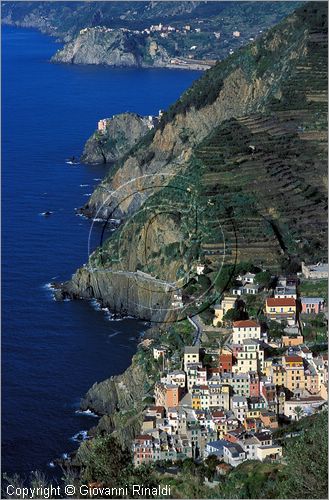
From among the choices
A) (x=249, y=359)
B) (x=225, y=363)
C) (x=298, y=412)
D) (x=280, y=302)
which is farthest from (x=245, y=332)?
(x=298, y=412)

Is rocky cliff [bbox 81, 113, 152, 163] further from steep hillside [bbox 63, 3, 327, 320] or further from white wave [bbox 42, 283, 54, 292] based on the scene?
white wave [bbox 42, 283, 54, 292]

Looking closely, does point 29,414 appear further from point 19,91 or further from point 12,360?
point 19,91

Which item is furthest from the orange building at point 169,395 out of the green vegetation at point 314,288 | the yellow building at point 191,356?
the green vegetation at point 314,288

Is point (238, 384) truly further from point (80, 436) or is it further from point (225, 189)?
point (225, 189)

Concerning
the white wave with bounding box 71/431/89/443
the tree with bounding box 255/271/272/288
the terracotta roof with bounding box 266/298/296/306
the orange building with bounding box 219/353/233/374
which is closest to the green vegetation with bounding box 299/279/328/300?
the tree with bounding box 255/271/272/288

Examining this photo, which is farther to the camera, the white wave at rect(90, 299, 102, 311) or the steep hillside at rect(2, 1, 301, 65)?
the steep hillside at rect(2, 1, 301, 65)
